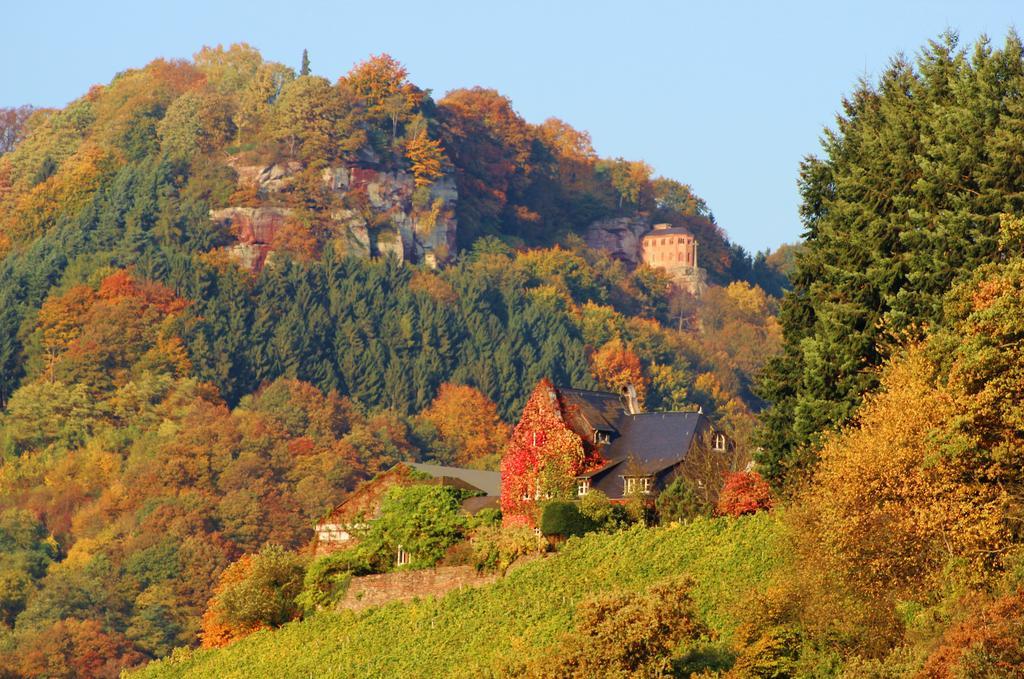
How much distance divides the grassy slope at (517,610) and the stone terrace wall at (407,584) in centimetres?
54

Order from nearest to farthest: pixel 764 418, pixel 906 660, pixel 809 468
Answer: pixel 906 660 → pixel 809 468 → pixel 764 418

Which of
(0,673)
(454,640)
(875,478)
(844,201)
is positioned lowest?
(0,673)

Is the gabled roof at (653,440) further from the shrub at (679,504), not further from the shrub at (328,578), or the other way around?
the shrub at (328,578)

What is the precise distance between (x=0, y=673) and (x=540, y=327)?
3245 inches

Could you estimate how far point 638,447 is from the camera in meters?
70.6

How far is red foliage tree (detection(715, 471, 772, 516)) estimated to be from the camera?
60.8m

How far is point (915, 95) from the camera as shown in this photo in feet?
178

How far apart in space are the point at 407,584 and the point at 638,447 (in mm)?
11448

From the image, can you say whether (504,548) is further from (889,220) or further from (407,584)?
(889,220)

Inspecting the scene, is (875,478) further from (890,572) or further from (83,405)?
(83,405)

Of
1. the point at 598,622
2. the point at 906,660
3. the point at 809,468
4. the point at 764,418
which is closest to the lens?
the point at 906,660

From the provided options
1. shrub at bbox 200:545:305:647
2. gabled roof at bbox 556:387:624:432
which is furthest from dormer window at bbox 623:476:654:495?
shrub at bbox 200:545:305:647

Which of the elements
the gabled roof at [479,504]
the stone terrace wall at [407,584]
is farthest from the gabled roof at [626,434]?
the stone terrace wall at [407,584]

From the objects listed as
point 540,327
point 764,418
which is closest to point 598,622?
point 764,418
